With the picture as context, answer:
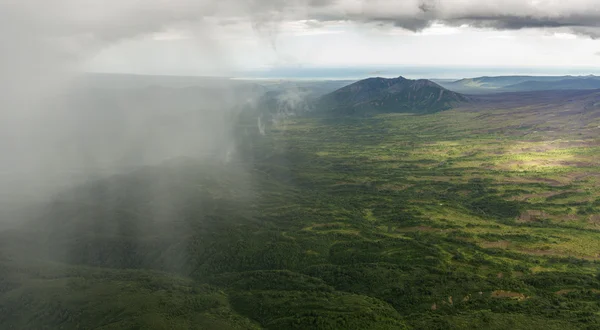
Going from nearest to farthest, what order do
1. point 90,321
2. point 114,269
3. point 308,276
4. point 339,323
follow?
point 339,323
point 90,321
point 308,276
point 114,269

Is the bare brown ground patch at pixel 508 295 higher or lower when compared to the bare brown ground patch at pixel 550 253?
lower

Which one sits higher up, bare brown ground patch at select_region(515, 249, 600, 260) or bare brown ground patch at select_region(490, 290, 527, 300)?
bare brown ground patch at select_region(515, 249, 600, 260)

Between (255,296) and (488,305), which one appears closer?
(488,305)

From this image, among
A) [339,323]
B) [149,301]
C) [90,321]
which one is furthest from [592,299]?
[90,321]

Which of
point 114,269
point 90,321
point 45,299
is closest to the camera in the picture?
point 90,321

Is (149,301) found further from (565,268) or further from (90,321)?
(565,268)

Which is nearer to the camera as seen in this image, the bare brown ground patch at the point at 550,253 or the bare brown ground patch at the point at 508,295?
the bare brown ground patch at the point at 508,295

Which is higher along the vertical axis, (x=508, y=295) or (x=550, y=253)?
(x=550, y=253)

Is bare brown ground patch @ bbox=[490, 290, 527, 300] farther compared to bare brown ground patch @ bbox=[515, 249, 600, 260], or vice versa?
bare brown ground patch @ bbox=[515, 249, 600, 260]

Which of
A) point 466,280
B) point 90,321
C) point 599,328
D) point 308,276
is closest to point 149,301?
point 90,321

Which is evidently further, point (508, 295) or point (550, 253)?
point (550, 253)
